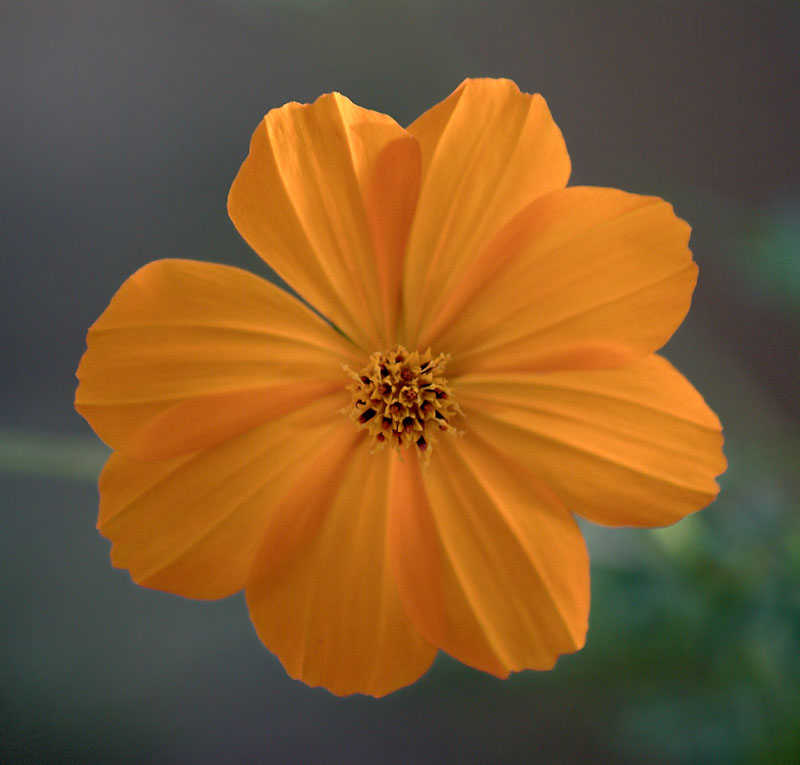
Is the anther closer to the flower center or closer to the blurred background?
the flower center

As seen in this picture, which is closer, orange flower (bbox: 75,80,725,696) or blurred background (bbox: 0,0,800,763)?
orange flower (bbox: 75,80,725,696)

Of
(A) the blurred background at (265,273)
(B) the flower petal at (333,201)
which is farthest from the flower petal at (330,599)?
(A) the blurred background at (265,273)

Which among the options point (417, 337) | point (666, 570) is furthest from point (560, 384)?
point (666, 570)

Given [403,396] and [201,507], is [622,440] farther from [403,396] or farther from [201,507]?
[201,507]

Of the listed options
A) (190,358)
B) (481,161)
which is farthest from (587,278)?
(190,358)

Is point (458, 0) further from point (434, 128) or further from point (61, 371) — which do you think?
point (61, 371)

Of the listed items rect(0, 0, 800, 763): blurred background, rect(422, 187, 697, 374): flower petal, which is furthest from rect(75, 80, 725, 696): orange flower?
rect(0, 0, 800, 763): blurred background

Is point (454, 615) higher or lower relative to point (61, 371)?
lower

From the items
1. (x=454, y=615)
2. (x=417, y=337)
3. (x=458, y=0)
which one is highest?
(x=458, y=0)
